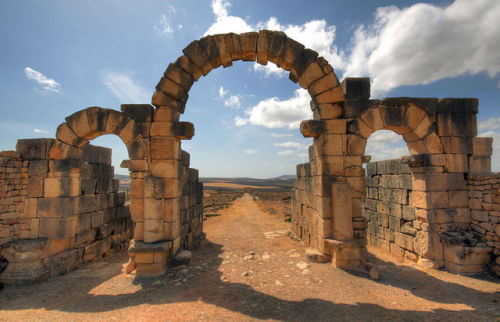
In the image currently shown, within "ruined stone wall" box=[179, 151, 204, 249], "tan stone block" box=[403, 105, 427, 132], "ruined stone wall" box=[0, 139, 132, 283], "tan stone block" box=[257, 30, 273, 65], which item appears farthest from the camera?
→ "ruined stone wall" box=[179, 151, 204, 249]

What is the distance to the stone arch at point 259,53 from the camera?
627cm

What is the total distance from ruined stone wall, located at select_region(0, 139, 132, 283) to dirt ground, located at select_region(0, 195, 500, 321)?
470 millimetres

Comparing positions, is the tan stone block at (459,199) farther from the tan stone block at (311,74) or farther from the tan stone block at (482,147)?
the tan stone block at (311,74)

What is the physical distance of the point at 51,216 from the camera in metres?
6.41

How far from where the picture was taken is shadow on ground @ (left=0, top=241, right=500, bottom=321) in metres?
3.99

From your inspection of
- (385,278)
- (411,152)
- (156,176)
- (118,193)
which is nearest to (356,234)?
(385,278)

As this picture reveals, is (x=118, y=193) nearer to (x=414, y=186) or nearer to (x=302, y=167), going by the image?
(x=302, y=167)

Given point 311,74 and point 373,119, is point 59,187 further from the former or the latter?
point 373,119

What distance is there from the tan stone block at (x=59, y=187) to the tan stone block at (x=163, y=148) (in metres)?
2.75

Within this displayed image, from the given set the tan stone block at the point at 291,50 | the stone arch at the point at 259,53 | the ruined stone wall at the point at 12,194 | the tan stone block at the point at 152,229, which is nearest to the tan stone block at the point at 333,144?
the stone arch at the point at 259,53

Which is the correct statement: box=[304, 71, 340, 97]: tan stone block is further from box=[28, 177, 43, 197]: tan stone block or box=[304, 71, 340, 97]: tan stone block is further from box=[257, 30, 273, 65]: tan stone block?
box=[28, 177, 43, 197]: tan stone block

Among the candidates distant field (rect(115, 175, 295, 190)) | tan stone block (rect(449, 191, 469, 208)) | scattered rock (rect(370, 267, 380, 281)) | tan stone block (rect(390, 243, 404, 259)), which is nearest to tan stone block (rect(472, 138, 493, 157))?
tan stone block (rect(449, 191, 469, 208))

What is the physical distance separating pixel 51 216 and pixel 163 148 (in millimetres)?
3719

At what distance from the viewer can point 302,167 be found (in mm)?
9367
